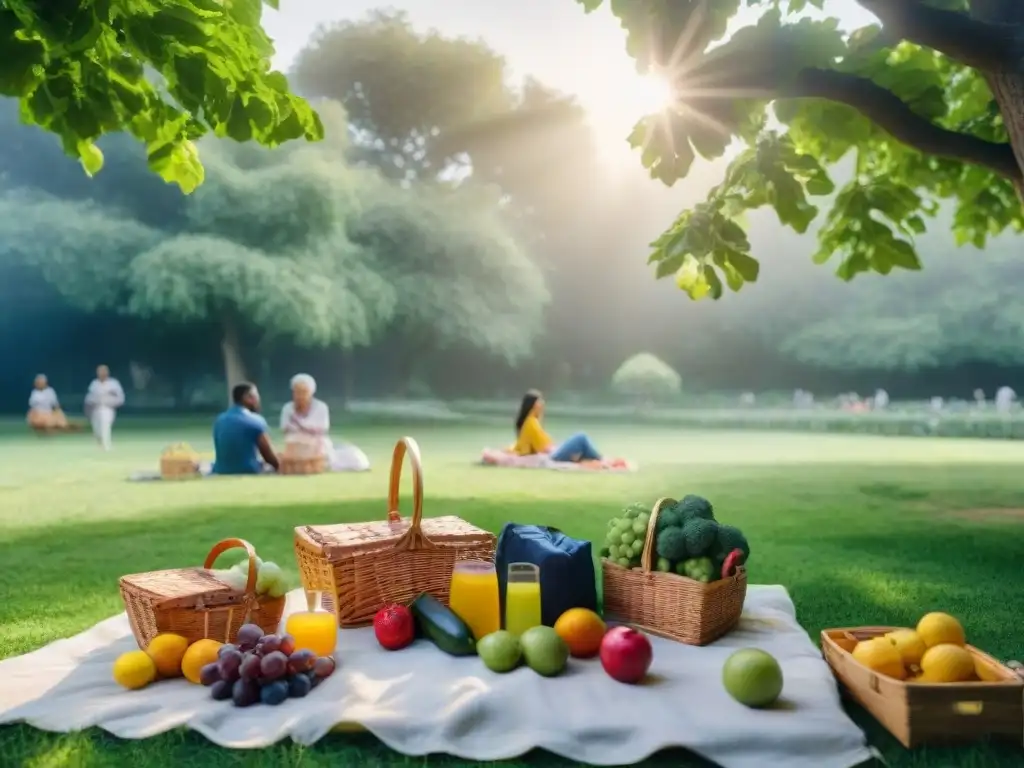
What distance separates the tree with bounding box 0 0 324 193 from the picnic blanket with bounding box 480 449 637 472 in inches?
229

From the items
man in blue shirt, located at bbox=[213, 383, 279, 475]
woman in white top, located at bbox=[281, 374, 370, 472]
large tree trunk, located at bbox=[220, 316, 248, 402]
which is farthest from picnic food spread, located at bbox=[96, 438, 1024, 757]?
large tree trunk, located at bbox=[220, 316, 248, 402]

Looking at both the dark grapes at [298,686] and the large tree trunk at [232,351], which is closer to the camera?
the dark grapes at [298,686]

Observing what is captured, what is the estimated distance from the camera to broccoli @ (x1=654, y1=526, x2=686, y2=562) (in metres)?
2.95

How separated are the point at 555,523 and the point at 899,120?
3.08 m

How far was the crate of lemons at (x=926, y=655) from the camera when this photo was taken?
89.0 inches

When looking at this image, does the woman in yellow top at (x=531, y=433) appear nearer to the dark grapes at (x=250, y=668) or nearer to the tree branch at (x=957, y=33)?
the tree branch at (x=957, y=33)

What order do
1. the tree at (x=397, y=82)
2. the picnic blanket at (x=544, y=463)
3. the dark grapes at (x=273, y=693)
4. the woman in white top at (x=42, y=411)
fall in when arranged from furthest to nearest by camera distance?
the tree at (x=397, y=82) → the woman in white top at (x=42, y=411) → the picnic blanket at (x=544, y=463) → the dark grapes at (x=273, y=693)

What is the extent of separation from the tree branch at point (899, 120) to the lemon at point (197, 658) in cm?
313

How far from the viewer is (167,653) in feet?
8.45

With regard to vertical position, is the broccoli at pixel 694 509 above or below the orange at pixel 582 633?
above

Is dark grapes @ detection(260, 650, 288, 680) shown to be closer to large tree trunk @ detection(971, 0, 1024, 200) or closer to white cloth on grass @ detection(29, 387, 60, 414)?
large tree trunk @ detection(971, 0, 1024, 200)

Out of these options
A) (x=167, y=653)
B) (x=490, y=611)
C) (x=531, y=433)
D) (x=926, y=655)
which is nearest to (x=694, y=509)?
(x=490, y=611)

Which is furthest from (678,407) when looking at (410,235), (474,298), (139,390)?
(139,390)

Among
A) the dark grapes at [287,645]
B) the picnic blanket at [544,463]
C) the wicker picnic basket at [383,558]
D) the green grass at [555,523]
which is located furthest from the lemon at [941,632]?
the picnic blanket at [544,463]
